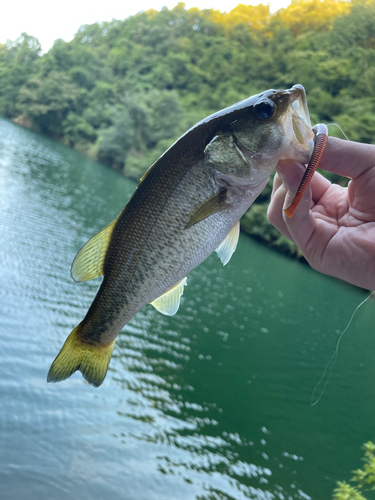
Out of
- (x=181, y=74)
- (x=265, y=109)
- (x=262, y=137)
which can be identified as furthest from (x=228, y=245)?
(x=181, y=74)

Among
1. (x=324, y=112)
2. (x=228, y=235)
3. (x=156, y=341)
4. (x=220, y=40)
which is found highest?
(x=220, y=40)

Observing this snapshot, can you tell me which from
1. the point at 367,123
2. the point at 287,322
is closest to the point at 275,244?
the point at 367,123

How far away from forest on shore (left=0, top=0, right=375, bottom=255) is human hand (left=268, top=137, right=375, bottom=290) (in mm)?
42392

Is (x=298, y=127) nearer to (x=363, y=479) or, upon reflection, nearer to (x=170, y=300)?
(x=170, y=300)

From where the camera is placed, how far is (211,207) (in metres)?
1.67

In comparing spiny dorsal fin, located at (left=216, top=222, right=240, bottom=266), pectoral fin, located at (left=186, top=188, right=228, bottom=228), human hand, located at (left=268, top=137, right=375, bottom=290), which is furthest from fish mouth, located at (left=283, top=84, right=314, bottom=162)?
spiny dorsal fin, located at (left=216, top=222, right=240, bottom=266)

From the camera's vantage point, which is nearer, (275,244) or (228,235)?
(228,235)

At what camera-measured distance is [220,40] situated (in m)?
Result: 111

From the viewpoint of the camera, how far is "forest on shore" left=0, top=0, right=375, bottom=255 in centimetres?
6075

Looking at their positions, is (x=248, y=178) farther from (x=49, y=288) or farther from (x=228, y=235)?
(x=49, y=288)

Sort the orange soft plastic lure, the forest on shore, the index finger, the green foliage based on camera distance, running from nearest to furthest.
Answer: the orange soft plastic lure, the index finger, the green foliage, the forest on shore

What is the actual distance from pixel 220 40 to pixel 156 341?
117105 mm

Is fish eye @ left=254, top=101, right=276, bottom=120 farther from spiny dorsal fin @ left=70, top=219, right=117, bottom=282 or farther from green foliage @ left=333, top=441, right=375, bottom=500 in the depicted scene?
green foliage @ left=333, top=441, right=375, bottom=500

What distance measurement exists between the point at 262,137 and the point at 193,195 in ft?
1.33
